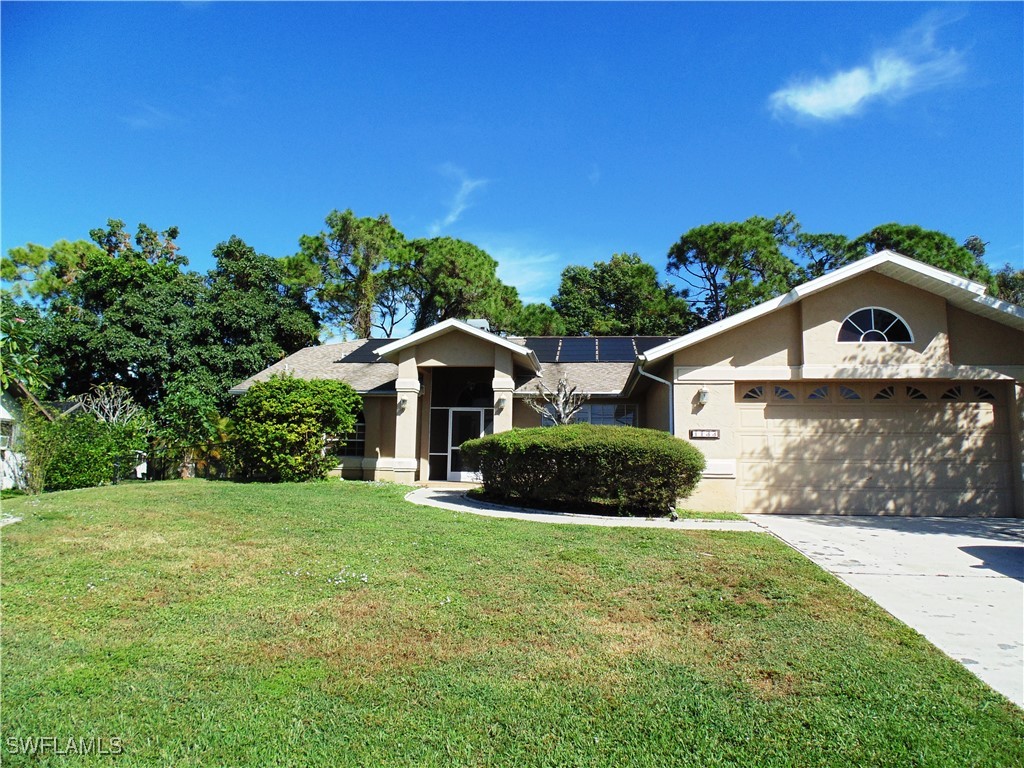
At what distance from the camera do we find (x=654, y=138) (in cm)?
1529

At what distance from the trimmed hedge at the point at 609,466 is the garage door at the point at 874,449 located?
2.37 metres

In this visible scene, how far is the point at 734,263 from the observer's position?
3316 cm

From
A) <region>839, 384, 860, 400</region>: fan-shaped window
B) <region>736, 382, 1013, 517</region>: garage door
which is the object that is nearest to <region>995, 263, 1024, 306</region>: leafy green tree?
<region>736, 382, 1013, 517</region>: garage door

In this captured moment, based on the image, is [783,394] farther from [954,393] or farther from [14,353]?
[14,353]

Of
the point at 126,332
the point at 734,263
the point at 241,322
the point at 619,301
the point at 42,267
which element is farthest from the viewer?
the point at 619,301

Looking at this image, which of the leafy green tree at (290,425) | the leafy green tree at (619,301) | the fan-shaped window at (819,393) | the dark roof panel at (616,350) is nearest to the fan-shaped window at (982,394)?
the fan-shaped window at (819,393)

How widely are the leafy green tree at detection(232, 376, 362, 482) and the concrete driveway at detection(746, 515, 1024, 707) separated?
1133 centimetres

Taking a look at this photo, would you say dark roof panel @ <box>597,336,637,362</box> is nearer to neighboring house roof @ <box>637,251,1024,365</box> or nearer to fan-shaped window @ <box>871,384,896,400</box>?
neighboring house roof @ <box>637,251,1024,365</box>

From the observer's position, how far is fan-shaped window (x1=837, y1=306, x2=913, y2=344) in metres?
11.9

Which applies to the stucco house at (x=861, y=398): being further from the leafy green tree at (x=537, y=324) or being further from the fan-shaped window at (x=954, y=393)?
the leafy green tree at (x=537, y=324)

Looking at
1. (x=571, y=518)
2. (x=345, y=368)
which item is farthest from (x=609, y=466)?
(x=345, y=368)

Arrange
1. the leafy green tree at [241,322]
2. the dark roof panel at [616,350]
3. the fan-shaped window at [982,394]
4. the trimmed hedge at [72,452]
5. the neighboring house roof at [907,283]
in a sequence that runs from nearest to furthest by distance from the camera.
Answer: the neighboring house roof at [907,283]
the fan-shaped window at [982,394]
the trimmed hedge at [72,452]
the dark roof panel at [616,350]
the leafy green tree at [241,322]

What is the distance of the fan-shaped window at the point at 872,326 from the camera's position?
11914 mm

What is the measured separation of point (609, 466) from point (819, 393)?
17.2 feet
